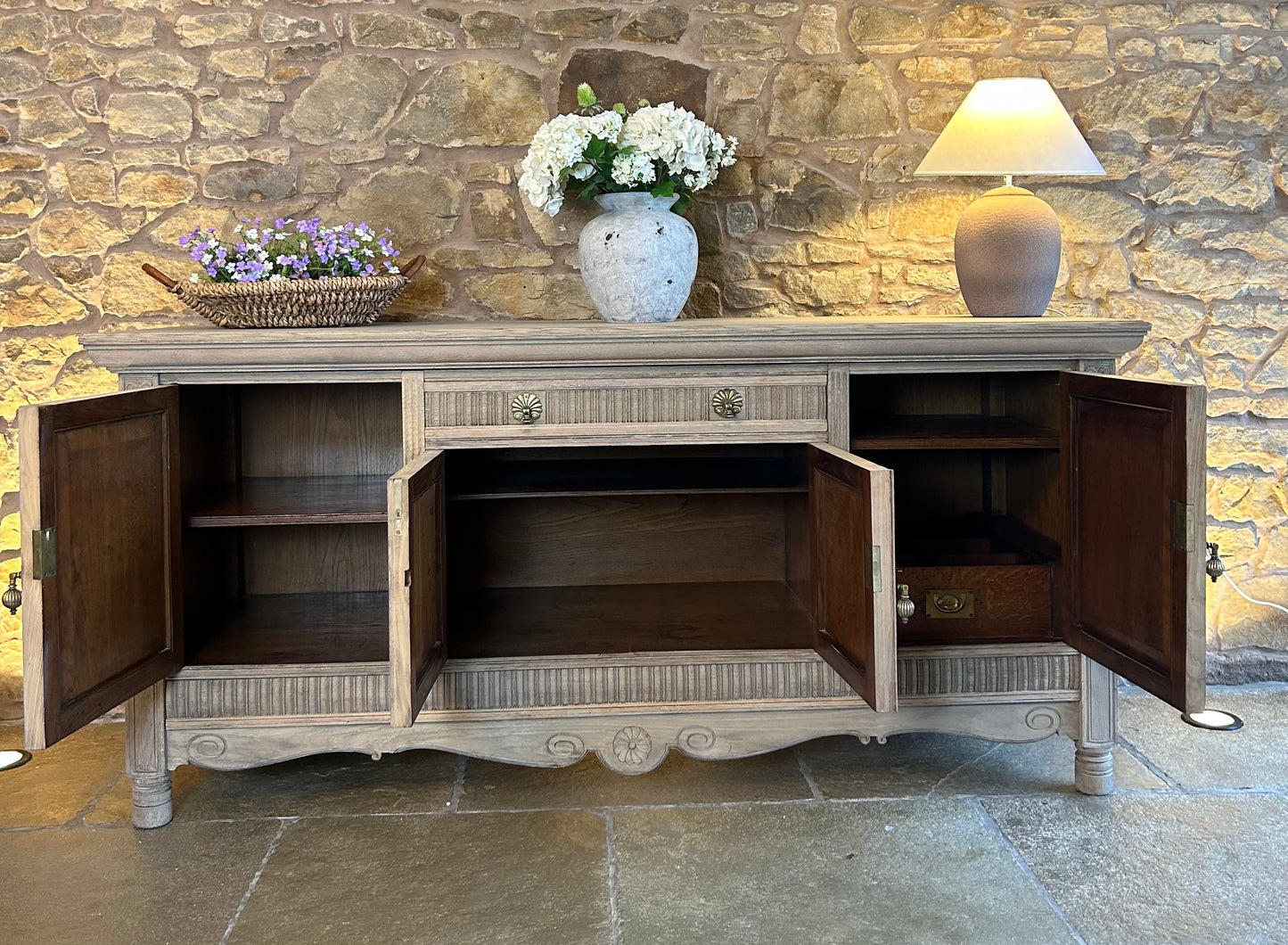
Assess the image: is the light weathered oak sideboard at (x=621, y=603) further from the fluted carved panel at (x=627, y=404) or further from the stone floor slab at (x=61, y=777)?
the stone floor slab at (x=61, y=777)

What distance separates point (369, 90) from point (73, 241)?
2.72 feet

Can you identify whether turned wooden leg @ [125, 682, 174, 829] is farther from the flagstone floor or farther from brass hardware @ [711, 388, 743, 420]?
brass hardware @ [711, 388, 743, 420]

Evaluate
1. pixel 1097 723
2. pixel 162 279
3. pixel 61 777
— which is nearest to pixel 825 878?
pixel 1097 723

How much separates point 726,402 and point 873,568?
55 centimetres

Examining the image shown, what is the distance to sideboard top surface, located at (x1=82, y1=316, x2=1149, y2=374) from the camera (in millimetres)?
2340

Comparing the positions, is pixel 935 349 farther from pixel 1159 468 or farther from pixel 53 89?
pixel 53 89

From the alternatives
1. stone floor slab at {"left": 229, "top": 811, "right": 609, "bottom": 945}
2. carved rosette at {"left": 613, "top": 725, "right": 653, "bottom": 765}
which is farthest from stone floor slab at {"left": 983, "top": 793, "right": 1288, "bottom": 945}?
stone floor slab at {"left": 229, "top": 811, "right": 609, "bottom": 945}

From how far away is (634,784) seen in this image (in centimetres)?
261

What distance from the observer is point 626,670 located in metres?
2.43

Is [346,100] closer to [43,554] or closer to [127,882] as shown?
[43,554]

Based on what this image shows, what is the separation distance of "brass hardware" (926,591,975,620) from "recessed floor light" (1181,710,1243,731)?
0.80m

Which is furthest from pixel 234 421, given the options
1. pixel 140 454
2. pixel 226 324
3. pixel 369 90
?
pixel 369 90

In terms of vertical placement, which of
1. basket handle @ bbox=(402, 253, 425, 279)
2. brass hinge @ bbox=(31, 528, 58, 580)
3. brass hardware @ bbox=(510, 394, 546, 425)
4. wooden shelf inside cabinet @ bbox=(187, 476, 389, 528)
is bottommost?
brass hinge @ bbox=(31, 528, 58, 580)

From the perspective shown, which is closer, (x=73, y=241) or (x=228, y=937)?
(x=228, y=937)
